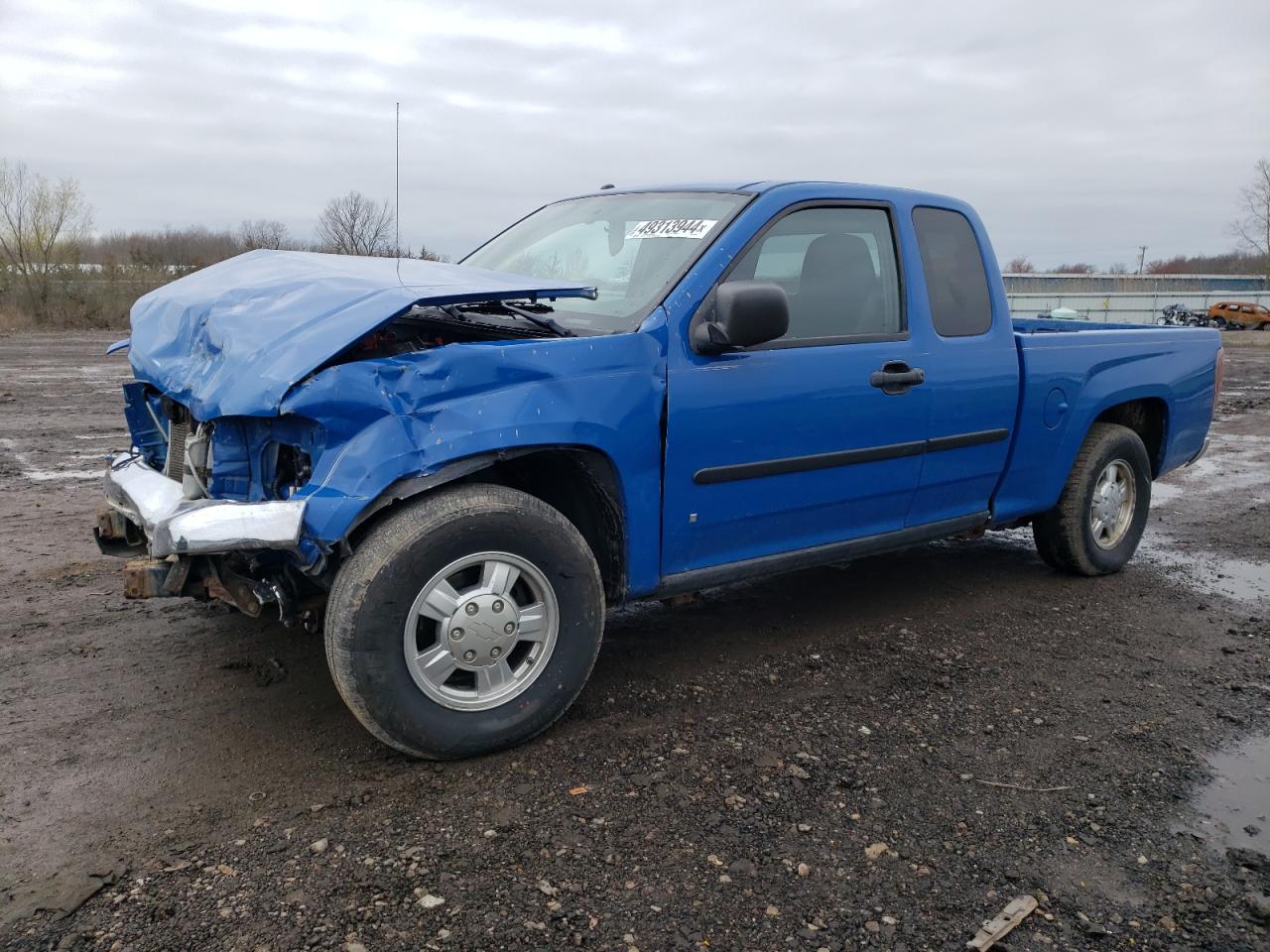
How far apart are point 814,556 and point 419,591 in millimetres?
1793

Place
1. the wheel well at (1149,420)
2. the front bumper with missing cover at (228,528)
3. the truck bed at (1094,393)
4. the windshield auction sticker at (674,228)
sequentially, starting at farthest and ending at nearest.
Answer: the wheel well at (1149,420) < the truck bed at (1094,393) < the windshield auction sticker at (674,228) < the front bumper with missing cover at (228,528)

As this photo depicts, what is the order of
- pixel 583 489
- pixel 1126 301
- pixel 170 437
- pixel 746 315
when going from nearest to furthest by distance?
1. pixel 746 315
2. pixel 583 489
3. pixel 170 437
4. pixel 1126 301

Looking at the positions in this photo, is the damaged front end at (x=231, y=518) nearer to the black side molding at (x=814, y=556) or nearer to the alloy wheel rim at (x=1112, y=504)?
the black side molding at (x=814, y=556)

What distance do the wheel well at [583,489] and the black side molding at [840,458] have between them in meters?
0.34

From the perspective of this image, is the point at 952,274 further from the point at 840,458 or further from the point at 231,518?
the point at 231,518

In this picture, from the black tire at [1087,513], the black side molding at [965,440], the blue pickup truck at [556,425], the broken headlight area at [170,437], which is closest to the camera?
the blue pickup truck at [556,425]

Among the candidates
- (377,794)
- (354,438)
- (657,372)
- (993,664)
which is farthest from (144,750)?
(993,664)

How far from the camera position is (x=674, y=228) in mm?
3979

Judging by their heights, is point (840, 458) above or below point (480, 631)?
above

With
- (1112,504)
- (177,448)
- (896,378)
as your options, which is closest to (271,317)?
(177,448)

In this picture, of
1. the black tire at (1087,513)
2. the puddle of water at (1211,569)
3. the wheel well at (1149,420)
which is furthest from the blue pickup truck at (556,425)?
the puddle of water at (1211,569)

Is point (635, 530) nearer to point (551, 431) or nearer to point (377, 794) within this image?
point (551, 431)

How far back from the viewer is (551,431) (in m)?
3.21

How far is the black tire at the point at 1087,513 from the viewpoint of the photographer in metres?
5.34
